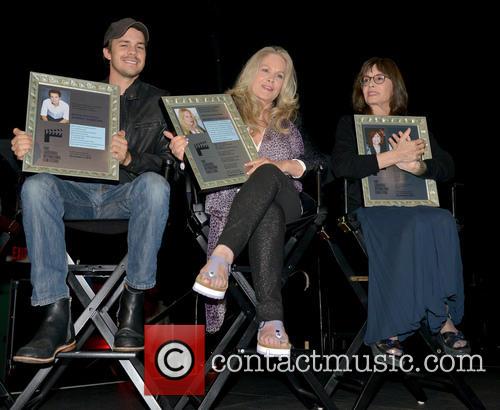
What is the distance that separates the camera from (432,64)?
501 centimetres

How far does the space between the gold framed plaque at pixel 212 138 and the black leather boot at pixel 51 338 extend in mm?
617

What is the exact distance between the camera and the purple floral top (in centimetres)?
230

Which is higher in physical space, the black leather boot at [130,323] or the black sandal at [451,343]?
the black leather boot at [130,323]

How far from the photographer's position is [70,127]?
1.92 metres

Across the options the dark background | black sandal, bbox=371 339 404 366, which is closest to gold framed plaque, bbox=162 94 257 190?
black sandal, bbox=371 339 404 366

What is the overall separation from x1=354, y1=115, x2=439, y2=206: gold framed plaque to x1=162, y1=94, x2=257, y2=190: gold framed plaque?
0.52 m

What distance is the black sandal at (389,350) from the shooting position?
2051 millimetres

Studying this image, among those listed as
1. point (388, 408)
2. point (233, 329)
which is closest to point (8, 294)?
point (233, 329)

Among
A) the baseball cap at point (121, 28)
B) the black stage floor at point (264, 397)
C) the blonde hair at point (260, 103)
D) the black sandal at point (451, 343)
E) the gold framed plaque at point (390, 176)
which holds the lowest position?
the black stage floor at point (264, 397)

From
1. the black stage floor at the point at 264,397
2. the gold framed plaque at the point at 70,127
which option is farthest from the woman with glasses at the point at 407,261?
the gold framed plaque at the point at 70,127

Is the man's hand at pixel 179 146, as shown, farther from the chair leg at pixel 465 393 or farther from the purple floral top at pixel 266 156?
the chair leg at pixel 465 393

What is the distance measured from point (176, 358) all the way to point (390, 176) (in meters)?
1.16

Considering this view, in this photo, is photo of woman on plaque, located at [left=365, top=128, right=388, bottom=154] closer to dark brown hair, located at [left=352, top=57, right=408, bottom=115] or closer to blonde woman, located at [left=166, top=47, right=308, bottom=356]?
blonde woman, located at [left=166, top=47, right=308, bottom=356]

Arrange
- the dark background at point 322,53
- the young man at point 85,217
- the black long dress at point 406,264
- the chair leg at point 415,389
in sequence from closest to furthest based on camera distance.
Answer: the young man at point 85,217 → the black long dress at point 406,264 → the chair leg at point 415,389 → the dark background at point 322,53
